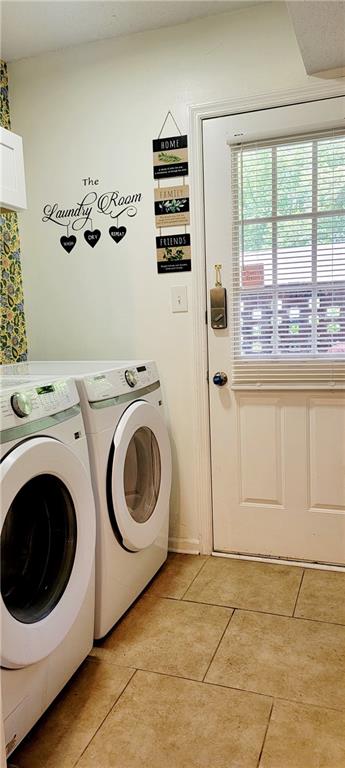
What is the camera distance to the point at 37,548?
4.98 feet

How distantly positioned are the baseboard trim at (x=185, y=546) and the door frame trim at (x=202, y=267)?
23 millimetres

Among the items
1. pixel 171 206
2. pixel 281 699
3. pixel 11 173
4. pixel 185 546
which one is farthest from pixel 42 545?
pixel 171 206

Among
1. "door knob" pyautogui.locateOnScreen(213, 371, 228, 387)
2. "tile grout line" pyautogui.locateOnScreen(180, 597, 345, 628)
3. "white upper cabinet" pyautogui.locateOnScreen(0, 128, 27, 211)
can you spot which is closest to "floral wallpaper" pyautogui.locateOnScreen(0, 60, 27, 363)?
"white upper cabinet" pyautogui.locateOnScreen(0, 128, 27, 211)

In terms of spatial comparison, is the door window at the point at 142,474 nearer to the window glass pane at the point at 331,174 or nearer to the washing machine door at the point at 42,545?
the washing machine door at the point at 42,545

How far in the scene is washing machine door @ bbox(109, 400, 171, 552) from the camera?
5.91 ft

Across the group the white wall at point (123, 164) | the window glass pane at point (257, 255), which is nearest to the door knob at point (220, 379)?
the white wall at point (123, 164)

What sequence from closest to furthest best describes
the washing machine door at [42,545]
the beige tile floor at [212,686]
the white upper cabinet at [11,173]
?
the washing machine door at [42,545] < the beige tile floor at [212,686] < the white upper cabinet at [11,173]

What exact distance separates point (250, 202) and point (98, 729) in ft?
6.58

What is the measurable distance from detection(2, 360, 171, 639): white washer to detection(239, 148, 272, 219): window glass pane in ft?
2.67

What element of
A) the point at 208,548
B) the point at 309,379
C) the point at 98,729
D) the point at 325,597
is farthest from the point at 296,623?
the point at 309,379

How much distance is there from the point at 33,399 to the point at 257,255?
128cm

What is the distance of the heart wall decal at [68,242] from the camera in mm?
2525

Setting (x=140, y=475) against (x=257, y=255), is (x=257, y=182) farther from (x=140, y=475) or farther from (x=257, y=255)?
(x=140, y=475)

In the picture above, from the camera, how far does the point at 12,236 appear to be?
8.43ft
